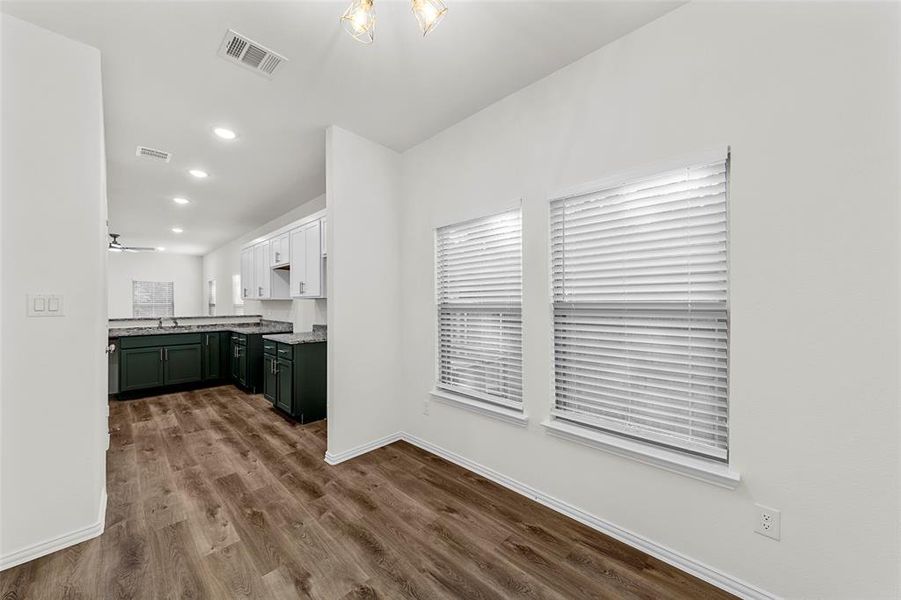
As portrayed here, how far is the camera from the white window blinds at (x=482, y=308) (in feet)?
8.45

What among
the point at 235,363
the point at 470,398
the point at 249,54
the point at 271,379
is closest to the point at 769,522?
the point at 470,398

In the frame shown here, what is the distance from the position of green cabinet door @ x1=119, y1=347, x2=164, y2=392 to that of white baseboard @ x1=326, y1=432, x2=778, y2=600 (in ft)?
12.5

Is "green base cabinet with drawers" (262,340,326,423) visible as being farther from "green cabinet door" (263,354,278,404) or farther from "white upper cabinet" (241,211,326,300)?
"white upper cabinet" (241,211,326,300)

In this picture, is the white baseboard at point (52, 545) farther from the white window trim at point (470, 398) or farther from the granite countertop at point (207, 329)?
the granite countertop at point (207, 329)

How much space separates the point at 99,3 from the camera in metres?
1.75

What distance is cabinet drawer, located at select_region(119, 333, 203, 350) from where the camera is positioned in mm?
4855

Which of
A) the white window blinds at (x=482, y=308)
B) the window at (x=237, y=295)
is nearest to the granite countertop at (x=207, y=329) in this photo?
the window at (x=237, y=295)

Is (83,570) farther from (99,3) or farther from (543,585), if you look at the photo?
(99,3)

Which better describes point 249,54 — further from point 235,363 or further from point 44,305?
point 235,363

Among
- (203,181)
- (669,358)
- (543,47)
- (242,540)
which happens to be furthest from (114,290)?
(669,358)

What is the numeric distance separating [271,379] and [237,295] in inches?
170

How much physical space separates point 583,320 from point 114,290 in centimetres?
1128

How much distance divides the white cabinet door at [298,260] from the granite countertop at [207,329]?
1303 mm

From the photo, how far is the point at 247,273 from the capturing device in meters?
5.99
